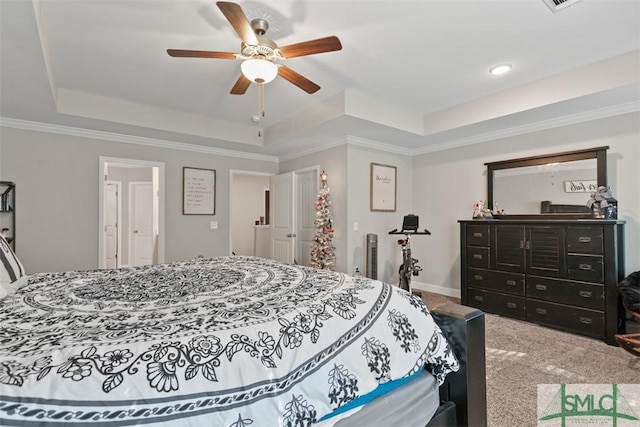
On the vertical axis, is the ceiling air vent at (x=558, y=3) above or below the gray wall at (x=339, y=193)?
above

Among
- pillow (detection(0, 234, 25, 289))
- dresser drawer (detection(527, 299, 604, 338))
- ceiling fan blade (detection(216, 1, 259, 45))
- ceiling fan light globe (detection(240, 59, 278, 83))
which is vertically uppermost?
ceiling fan blade (detection(216, 1, 259, 45))

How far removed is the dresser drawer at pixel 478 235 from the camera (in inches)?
153

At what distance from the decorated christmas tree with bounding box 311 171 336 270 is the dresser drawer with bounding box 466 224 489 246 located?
5.97ft

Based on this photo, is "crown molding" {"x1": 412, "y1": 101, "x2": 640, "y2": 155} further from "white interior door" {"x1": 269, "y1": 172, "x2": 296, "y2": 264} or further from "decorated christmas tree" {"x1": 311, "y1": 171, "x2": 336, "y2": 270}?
"white interior door" {"x1": 269, "y1": 172, "x2": 296, "y2": 264}

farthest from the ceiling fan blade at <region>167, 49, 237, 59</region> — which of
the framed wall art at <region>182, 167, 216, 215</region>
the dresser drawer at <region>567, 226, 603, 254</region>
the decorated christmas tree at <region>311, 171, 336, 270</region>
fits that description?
the dresser drawer at <region>567, 226, 603, 254</region>

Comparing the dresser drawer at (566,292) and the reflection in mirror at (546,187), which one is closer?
the dresser drawer at (566,292)

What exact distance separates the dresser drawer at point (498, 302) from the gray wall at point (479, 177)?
71cm

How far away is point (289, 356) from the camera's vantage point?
0.97 m

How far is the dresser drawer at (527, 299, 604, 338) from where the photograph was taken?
3.04 meters

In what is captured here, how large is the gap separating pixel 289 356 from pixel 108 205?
712 centimetres

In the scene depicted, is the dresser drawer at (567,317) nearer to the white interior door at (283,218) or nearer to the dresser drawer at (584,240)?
the dresser drawer at (584,240)

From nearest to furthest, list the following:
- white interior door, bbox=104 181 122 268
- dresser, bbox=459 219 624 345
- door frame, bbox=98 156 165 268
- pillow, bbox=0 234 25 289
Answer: pillow, bbox=0 234 25 289, dresser, bbox=459 219 624 345, door frame, bbox=98 156 165 268, white interior door, bbox=104 181 122 268

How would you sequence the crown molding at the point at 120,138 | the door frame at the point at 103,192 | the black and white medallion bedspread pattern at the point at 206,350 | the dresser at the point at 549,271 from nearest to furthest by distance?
the black and white medallion bedspread pattern at the point at 206,350, the dresser at the point at 549,271, the crown molding at the point at 120,138, the door frame at the point at 103,192
